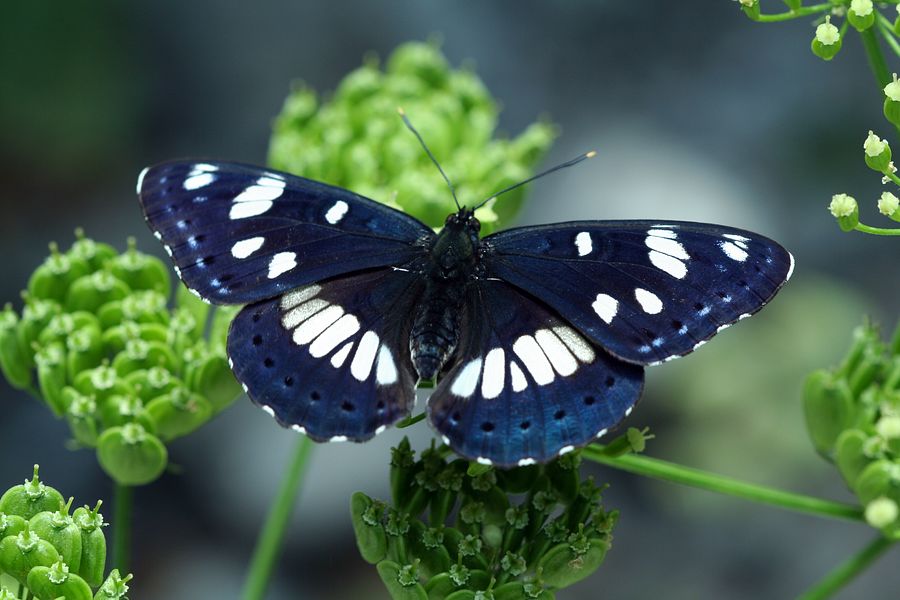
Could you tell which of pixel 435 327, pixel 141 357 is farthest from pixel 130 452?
pixel 435 327

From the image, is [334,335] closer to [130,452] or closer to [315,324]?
[315,324]

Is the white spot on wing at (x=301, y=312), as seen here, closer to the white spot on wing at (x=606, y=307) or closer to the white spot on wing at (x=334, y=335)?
the white spot on wing at (x=334, y=335)

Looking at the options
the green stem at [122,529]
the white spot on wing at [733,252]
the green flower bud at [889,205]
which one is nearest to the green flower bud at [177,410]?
the green stem at [122,529]

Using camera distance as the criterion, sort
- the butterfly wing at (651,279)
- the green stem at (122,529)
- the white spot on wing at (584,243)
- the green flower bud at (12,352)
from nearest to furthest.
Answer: the butterfly wing at (651,279), the white spot on wing at (584,243), the green stem at (122,529), the green flower bud at (12,352)

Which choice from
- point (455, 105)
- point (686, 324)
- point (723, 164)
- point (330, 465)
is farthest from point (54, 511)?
point (723, 164)

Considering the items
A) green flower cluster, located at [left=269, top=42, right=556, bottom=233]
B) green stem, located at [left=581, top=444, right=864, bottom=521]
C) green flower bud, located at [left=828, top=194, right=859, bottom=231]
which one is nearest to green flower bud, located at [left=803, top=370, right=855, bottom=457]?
green stem, located at [left=581, top=444, right=864, bottom=521]

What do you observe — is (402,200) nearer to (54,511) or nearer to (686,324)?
(686,324)

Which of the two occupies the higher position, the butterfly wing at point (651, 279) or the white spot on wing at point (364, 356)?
the white spot on wing at point (364, 356)

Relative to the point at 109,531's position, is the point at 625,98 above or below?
above
